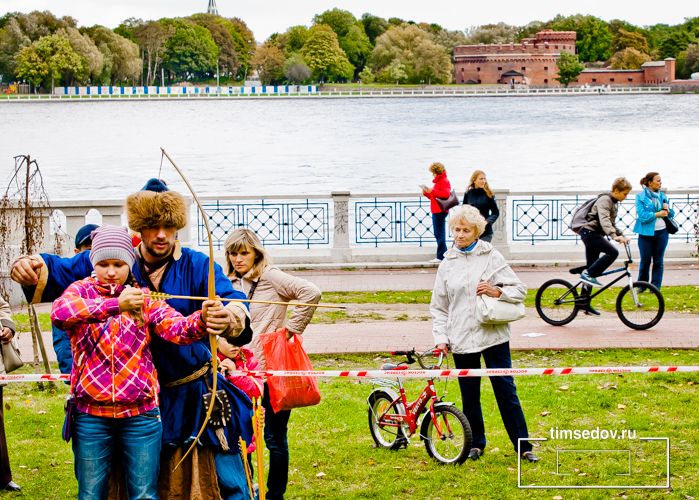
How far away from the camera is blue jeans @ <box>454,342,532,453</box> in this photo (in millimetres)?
6832

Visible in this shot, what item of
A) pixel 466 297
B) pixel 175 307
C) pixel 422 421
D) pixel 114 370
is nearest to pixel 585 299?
pixel 422 421

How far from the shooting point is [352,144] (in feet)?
299

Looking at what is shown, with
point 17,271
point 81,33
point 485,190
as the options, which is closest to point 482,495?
point 17,271

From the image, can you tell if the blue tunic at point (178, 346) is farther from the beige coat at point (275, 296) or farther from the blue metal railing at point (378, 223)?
the blue metal railing at point (378, 223)

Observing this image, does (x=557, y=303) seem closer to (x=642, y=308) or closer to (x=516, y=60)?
(x=642, y=308)

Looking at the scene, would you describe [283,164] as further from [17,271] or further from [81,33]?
[81,33]

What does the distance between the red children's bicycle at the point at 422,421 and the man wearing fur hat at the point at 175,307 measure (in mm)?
2461

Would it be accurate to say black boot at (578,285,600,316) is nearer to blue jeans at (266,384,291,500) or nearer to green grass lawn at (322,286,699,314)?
green grass lawn at (322,286,699,314)

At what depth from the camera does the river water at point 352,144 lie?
183 feet

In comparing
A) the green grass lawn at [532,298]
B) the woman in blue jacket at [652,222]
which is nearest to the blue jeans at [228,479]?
the green grass lawn at [532,298]

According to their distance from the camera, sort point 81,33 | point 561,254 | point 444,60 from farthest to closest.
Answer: point 444,60
point 81,33
point 561,254

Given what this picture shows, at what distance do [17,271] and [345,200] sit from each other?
13723 millimetres

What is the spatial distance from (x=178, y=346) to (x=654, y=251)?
10197 mm

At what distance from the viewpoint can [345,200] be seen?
711 inches
